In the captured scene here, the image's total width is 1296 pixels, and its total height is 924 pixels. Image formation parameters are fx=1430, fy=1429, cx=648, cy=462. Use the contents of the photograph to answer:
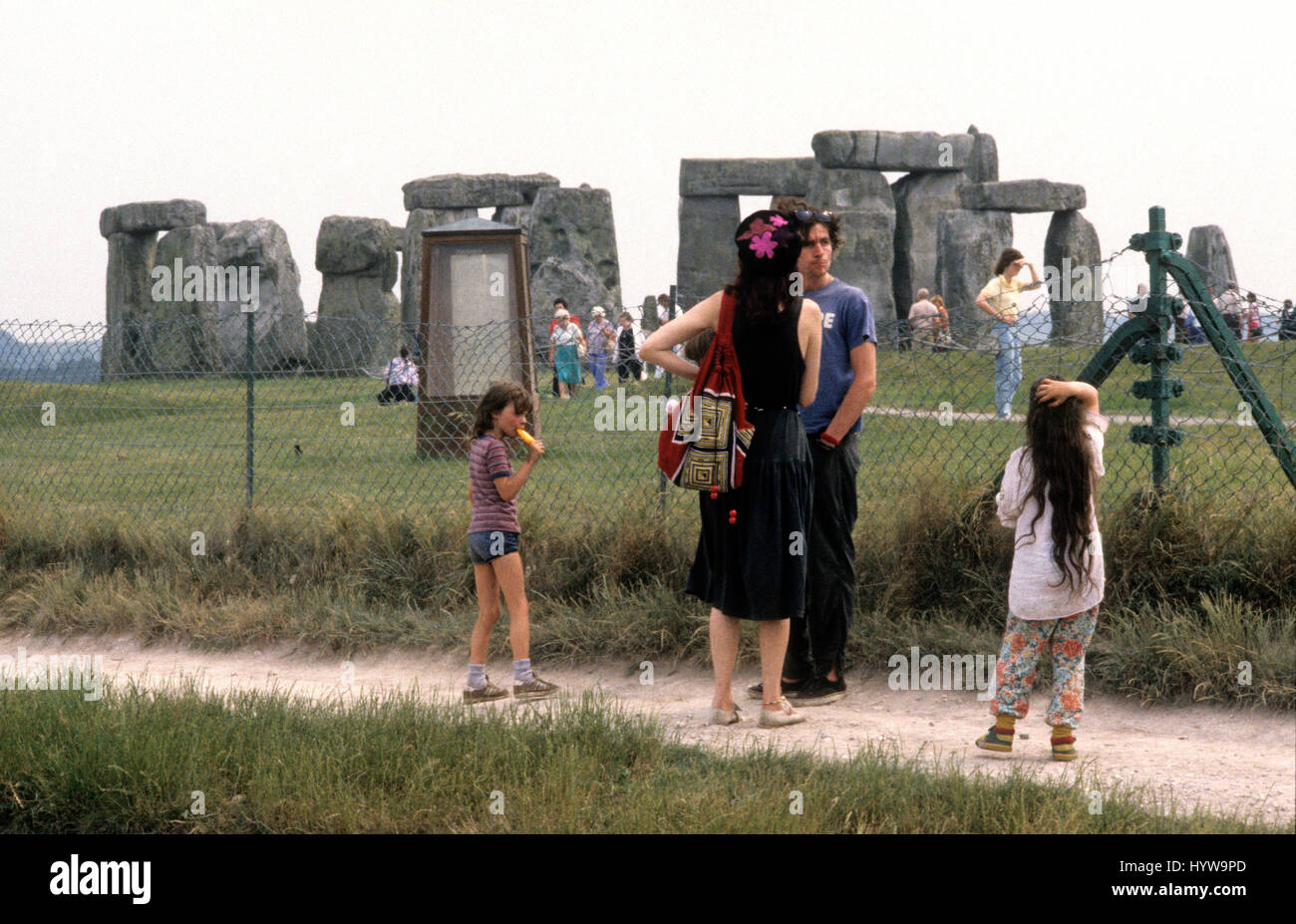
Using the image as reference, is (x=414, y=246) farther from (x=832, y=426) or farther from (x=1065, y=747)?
(x=1065, y=747)

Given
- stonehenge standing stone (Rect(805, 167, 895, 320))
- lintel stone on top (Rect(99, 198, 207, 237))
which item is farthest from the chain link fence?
stonehenge standing stone (Rect(805, 167, 895, 320))

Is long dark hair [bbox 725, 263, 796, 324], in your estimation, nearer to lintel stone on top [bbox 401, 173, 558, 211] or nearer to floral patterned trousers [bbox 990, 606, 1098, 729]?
floral patterned trousers [bbox 990, 606, 1098, 729]

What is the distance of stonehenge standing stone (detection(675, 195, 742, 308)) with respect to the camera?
31281 millimetres

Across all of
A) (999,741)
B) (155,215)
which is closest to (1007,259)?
(999,741)

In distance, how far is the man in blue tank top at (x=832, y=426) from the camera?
19.5 ft

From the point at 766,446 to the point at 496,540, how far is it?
4.78 feet

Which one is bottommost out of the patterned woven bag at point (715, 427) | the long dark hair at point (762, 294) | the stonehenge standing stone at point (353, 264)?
the patterned woven bag at point (715, 427)

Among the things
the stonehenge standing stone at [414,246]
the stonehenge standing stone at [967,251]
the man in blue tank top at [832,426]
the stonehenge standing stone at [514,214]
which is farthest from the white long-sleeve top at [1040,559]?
the stonehenge standing stone at [414,246]

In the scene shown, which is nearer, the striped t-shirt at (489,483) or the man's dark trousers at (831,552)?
the man's dark trousers at (831,552)

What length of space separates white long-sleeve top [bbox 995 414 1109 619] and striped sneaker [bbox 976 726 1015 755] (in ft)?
1.44

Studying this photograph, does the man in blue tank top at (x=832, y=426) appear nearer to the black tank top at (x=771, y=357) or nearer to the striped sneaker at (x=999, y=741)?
the black tank top at (x=771, y=357)

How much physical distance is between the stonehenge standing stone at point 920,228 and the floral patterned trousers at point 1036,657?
87.3ft

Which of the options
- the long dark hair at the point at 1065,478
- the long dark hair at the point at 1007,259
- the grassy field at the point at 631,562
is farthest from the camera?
the long dark hair at the point at 1007,259
